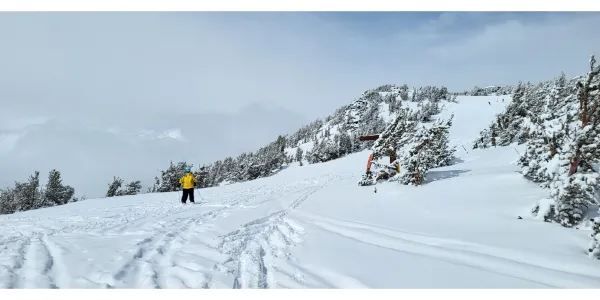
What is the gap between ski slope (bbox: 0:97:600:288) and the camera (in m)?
5.07

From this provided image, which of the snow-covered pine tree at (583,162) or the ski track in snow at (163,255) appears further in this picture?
the snow-covered pine tree at (583,162)

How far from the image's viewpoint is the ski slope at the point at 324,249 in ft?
16.6

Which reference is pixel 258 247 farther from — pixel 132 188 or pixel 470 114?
pixel 470 114

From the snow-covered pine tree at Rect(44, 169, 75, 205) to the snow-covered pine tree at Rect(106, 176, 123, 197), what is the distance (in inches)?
169

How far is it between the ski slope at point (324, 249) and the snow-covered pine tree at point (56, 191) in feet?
116

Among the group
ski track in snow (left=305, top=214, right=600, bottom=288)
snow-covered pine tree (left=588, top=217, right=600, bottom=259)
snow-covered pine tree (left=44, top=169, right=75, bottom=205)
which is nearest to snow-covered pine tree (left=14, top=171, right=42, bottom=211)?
snow-covered pine tree (left=44, top=169, right=75, bottom=205)

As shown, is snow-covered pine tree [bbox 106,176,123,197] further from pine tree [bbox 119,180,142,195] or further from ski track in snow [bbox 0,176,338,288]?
ski track in snow [bbox 0,176,338,288]

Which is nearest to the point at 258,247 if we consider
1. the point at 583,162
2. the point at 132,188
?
the point at 583,162

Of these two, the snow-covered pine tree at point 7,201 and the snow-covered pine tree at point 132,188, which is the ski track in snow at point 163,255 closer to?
the snow-covered pine tree at point 132,188

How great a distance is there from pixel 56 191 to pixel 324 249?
42.8 m

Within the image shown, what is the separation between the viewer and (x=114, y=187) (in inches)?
1629

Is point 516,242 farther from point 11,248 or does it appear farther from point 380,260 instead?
point 11,248

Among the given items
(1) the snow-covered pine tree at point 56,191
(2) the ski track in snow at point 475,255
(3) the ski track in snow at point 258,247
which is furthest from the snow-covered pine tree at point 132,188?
(2) the ski track in snow at point 475,255
